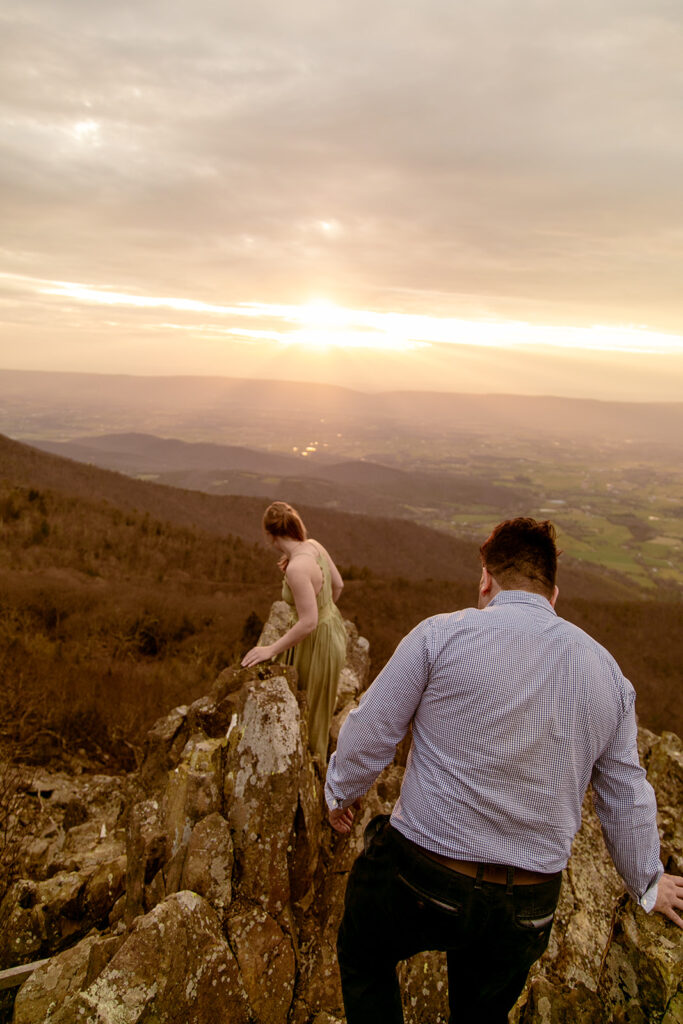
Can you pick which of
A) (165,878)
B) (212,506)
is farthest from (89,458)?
(165,878)

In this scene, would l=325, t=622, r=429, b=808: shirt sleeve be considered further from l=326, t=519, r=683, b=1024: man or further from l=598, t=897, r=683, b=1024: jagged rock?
l=598, t=897, r=683, b=1024: jagged rock

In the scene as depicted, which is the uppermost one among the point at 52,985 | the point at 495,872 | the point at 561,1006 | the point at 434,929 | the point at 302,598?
the point at 302,598

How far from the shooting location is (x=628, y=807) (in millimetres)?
2070

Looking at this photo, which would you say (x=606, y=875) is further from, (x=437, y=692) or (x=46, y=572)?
(x=46, y=572)

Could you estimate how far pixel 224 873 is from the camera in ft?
10.7

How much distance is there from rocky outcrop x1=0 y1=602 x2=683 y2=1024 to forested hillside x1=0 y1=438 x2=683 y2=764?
192 cm

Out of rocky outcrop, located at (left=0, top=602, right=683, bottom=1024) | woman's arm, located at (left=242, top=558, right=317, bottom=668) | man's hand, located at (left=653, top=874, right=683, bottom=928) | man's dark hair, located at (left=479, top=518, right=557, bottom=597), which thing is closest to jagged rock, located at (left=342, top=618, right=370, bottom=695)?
rocky outcrop, located at (left=0, top=602, right=683, bottom=1024)

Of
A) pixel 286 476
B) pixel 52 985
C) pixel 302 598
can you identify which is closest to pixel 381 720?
pixel 302 598

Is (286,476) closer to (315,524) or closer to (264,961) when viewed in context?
(315,524)

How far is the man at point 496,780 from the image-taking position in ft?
6.23

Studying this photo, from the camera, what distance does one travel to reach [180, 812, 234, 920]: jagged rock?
10.4 ft

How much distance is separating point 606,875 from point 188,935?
330cm

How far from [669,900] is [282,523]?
11.2ft

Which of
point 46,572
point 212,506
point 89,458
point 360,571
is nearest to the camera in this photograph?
point 46,572
